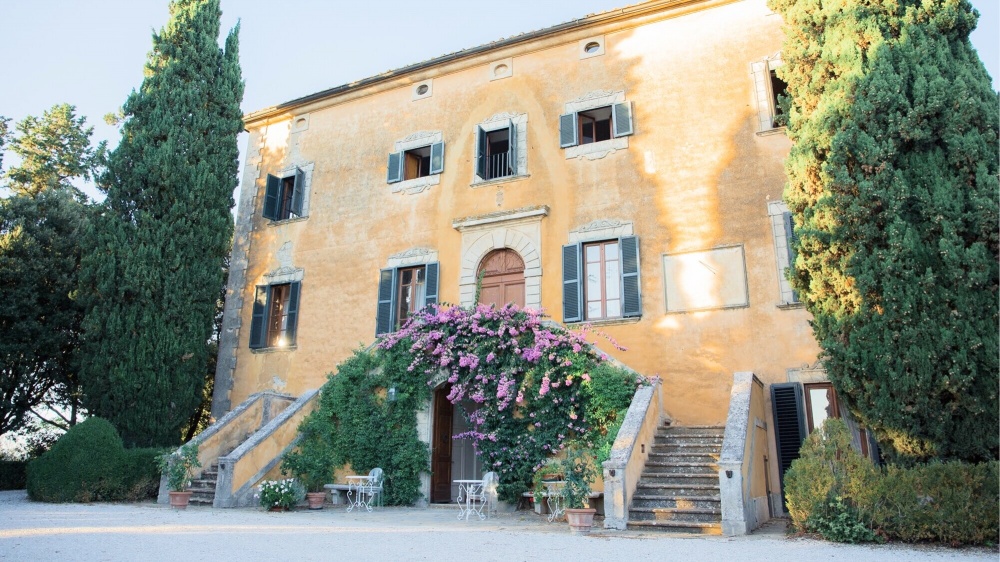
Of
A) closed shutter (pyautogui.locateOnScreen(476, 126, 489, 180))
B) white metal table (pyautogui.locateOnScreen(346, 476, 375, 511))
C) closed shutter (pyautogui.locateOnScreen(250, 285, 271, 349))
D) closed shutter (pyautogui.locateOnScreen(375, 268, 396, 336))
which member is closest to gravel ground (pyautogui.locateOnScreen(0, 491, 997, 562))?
white metal table (pyautogui.locateOnScreen(346, 476, 375, 511))

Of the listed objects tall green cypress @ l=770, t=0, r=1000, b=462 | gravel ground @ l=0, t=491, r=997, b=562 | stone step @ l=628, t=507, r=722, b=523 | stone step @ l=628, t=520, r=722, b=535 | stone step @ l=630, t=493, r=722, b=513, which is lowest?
gravel ground @ l=0, t=491, r=997, b=562

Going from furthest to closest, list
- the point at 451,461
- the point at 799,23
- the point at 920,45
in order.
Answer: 1. the point at 451,461
2. the point at 799,23
3. the point at 920,45

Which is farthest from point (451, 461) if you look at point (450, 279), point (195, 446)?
point (195, 446)

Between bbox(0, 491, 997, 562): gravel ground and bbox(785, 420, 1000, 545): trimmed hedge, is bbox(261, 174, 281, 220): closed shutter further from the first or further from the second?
bbox(785, 420, 1000, 545): trimmed hedge

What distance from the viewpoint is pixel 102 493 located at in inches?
507

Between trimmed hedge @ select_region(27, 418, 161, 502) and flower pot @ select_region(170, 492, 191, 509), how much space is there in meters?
1.67

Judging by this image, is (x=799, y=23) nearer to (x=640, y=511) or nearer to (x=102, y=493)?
(x=640, y=511)

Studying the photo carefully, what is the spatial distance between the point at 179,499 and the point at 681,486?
8.14 meters

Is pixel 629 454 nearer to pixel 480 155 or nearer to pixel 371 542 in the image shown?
pixel 371 542

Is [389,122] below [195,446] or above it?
above

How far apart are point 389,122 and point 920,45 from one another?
11.0 m

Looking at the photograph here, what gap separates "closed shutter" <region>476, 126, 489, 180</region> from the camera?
572 inches

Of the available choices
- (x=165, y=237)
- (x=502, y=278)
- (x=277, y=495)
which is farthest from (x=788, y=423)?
(x=165, y=237)

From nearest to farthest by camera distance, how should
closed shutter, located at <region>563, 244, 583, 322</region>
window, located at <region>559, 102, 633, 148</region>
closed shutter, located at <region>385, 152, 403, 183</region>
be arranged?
1. closed shutter, located at <region>563, 244, 583, 322</region>
2. window, located at <region>559, 102, 633, 148</region>
3. closed shutter, located at <region>385, 152, 403, 183</region>
